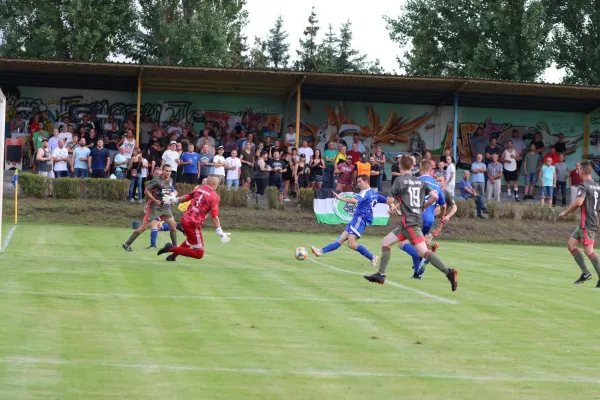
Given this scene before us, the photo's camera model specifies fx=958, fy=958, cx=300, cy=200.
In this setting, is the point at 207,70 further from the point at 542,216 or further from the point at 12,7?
the point at 12,7

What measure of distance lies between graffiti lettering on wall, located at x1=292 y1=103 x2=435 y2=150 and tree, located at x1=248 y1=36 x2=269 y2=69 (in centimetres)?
3950

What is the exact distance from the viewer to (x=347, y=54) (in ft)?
Result: 253

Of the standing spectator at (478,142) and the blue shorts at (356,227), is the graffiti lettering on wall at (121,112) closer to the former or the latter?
the standing spectator at (478,142)

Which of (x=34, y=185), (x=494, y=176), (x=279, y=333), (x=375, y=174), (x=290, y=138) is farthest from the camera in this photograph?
(x=290, y=138)

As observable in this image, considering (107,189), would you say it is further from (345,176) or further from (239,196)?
(345,176)

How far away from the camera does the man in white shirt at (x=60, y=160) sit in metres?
31.8

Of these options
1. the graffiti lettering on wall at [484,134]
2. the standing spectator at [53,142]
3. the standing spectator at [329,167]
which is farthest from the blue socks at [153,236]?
the graffiti lettering on wall at [484,134]

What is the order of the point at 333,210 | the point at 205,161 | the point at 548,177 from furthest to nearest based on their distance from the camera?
the point at 548,177 < the point at 205,161 < the point at 333,210

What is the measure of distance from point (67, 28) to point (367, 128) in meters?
16.3

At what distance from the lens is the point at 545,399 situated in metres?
7.46

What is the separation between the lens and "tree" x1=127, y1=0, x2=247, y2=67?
153ft

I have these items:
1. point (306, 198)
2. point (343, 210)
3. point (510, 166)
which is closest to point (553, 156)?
point (510, 166)

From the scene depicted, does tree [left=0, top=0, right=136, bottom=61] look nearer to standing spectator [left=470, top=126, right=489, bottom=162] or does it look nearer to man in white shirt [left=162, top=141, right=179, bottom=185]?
man in white shirt [left=162, top=141, right=179, bottom=185]

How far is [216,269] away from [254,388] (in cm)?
931
